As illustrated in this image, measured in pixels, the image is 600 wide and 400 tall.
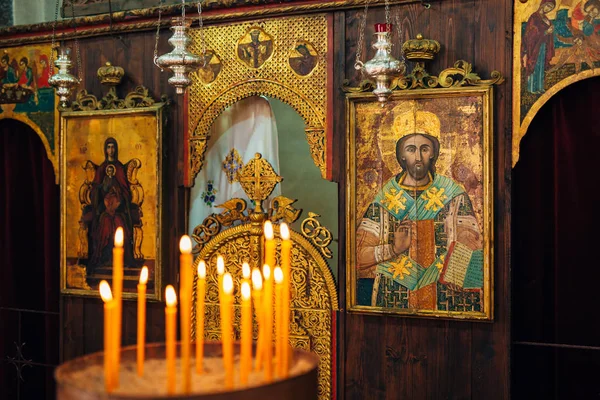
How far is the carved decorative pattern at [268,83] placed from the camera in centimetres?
511

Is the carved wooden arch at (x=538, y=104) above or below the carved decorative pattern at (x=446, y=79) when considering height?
below

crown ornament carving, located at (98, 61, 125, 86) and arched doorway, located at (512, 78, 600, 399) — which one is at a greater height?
crown ornament carving, located at (98, 61, 125, 86)

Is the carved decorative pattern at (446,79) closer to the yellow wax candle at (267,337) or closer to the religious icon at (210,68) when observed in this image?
the religious icon at (210,68)

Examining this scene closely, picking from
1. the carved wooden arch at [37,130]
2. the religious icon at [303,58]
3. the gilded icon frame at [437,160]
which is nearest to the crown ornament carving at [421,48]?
the gilded icon frame at [437,160]

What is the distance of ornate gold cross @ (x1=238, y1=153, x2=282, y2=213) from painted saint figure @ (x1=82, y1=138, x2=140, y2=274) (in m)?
0.85

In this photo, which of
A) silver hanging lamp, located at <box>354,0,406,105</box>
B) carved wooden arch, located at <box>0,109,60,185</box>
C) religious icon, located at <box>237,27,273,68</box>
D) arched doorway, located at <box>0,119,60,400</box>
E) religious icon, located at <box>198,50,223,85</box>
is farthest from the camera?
arched doorway, located at <box>0,119,60,400</box>

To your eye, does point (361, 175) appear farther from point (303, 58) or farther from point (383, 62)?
point (383, 62)

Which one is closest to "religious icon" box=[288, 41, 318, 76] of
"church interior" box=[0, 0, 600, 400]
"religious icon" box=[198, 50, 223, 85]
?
"church interior" box=[0, 0, 600, 400]

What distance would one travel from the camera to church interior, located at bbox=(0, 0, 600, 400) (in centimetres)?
462

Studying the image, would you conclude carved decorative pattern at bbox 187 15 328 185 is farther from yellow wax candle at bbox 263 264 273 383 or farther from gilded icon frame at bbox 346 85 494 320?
yellow wax candle at bbox 263 264 273 383

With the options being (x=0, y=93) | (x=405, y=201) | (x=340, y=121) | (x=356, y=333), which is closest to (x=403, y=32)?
(x=340, y=121)

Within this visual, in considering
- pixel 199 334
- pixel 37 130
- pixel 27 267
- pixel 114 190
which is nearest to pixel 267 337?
pixel 199 334

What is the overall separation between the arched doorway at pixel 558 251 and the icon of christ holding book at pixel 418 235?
1.05ft

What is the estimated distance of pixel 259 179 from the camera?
533cm
